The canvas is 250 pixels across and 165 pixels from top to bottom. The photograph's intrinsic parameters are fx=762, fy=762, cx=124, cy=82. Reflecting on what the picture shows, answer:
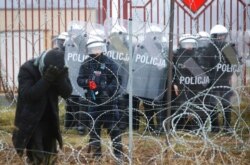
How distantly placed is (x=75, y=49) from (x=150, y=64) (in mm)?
964

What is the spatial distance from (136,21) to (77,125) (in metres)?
1.47

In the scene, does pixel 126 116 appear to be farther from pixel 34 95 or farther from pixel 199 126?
pixel 34 95

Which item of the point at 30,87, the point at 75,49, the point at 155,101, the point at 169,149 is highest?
the point at 75,49

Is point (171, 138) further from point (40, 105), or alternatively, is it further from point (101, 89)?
point (40, 105)

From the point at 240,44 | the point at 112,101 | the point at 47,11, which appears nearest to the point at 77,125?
the point at 112,101

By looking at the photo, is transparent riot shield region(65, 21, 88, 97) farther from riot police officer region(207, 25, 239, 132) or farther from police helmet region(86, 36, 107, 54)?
riot police officer region(207, 25, 239, 132)

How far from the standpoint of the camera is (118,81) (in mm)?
8555

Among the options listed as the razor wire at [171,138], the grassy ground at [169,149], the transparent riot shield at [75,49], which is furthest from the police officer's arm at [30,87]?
the transparent riot shield at [75,49]

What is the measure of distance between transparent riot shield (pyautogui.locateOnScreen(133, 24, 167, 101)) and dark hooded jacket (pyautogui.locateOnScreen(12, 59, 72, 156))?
2255 mm

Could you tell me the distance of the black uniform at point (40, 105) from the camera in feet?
20.7

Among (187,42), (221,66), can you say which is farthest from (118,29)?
(221,66)

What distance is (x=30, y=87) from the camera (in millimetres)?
6395

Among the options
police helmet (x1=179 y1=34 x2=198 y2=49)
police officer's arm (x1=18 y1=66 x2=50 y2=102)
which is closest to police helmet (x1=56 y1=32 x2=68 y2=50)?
police helmet (x1=179 y1=34 x2=198 y2=49)

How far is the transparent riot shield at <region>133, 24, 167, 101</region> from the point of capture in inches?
344
